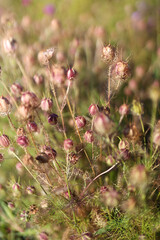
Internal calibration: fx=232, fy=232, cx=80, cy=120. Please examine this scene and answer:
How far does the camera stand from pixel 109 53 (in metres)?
0.59

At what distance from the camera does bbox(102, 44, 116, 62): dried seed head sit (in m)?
0.59

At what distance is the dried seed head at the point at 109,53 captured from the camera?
59cm

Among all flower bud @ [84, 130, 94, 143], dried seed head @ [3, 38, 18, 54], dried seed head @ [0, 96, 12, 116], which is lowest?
flower bud @ [84, 130, 94, 143]

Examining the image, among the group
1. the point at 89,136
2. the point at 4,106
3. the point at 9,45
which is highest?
the point at 9,45

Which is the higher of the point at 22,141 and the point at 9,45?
the point at 9,45

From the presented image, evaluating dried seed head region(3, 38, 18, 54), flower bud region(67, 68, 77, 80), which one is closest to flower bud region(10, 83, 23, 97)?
dried seed head region(3, 38, 18, 54)

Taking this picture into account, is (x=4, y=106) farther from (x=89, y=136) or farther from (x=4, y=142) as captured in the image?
(x=89, y=136)

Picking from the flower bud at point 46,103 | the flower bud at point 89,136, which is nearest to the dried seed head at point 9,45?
the flower bud at point 46,103

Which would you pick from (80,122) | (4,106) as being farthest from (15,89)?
(80,122)

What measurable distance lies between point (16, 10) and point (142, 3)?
1209mm

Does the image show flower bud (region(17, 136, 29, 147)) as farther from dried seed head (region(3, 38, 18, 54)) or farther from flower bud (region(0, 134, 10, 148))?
dried seed head (region(3, 38, 18, 54))

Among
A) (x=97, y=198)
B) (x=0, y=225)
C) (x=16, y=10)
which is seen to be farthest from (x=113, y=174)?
(x=16, y=10)

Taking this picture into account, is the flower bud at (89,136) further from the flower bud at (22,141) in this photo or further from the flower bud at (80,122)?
the flower bud at (22,141)

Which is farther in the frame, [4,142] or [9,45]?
[9,45]
